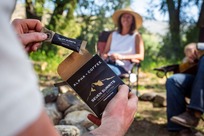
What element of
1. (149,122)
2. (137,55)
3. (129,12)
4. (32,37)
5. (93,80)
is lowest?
(149,122)

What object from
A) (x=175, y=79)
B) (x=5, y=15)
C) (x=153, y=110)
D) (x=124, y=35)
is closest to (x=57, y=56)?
(x=124, y=35)

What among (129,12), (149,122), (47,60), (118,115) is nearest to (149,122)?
(149,122)

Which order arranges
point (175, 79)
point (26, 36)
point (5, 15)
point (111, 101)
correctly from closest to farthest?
point (5, 15) < point (111, 101) < point (26, 36) < point (175, 79)

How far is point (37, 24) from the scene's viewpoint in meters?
1.21

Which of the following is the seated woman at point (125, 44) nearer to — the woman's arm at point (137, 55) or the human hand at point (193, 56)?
the woman's arm at point (137, 55)

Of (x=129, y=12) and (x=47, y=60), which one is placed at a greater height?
(x=129, y=12)

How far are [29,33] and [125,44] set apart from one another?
129 inches

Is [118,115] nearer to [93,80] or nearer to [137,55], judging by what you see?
[93,80]

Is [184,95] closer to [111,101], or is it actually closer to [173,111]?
[173,111]

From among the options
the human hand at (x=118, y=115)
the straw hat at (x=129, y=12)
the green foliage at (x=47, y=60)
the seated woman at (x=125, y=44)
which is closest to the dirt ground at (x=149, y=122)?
the seated woman at (x=125, y=44)

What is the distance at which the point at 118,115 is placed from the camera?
89cm

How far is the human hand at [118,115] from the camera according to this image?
85cm

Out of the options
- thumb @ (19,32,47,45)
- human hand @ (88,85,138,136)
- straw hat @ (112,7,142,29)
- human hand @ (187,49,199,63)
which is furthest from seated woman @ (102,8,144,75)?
human hand @ (88,85,138,136)

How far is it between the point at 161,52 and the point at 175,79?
5715mm
